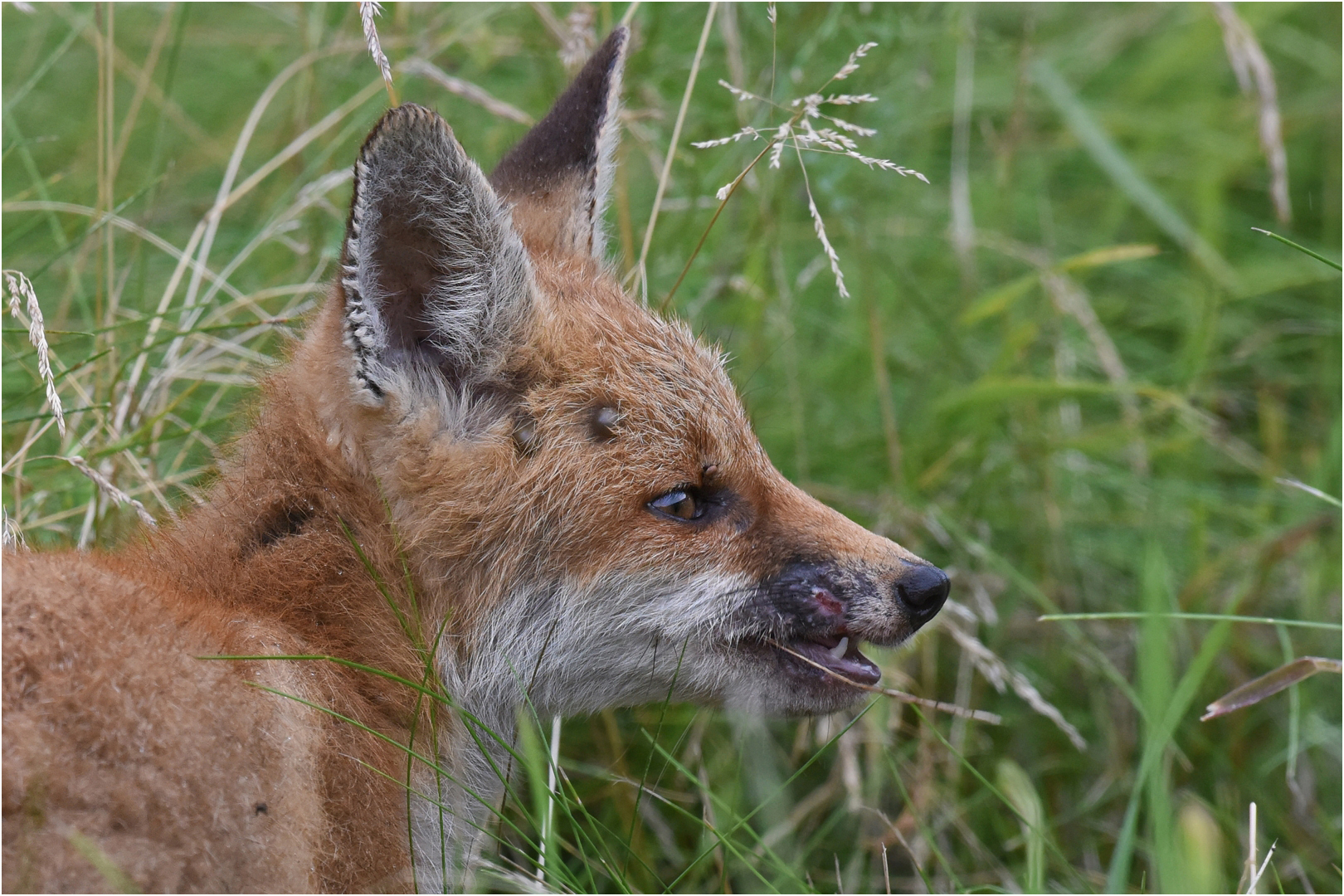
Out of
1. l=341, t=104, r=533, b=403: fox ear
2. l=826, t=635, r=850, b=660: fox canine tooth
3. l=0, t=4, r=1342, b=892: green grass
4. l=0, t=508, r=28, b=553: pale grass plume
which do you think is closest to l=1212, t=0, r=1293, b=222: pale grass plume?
l=0, t=4, r=1342, b=892: green grass

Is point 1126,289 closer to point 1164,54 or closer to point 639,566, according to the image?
point 1164,54

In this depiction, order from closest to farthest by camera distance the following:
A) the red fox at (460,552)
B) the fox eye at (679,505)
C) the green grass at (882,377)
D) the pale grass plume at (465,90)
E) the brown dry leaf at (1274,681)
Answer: the red fox at (460,552)
the brown dry leaf at (1274,681)
the fox eye at (679,505)
the green grass at (882,377)
the pale grass plume at (465,90)

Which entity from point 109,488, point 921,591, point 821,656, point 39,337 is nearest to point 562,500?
point 821,656

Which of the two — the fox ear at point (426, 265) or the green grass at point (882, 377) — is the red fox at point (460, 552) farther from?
the green grass at point (882, 377)

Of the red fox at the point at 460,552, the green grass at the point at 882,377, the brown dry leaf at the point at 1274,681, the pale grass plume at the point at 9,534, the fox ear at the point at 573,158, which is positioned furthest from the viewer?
the green grass at the point at 882,377

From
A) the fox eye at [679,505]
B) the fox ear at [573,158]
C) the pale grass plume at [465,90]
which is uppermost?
the pale grass plume at [465,90]

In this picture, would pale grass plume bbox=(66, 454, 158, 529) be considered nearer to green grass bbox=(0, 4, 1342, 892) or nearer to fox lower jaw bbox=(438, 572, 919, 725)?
green grass bbox=(0, 4, 1342, 892)

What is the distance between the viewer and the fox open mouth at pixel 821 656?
336cm

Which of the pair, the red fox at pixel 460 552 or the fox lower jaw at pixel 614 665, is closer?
the red fox at pixel 460 552

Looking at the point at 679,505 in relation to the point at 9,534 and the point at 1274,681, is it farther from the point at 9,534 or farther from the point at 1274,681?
the point at 9,534

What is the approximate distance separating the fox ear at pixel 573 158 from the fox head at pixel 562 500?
560 millimetres

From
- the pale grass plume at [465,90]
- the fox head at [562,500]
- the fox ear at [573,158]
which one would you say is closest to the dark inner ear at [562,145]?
the fox ear at [573,158]

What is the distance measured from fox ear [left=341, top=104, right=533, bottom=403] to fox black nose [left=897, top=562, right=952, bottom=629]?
1.28 meters

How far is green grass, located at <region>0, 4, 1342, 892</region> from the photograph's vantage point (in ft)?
14.5
